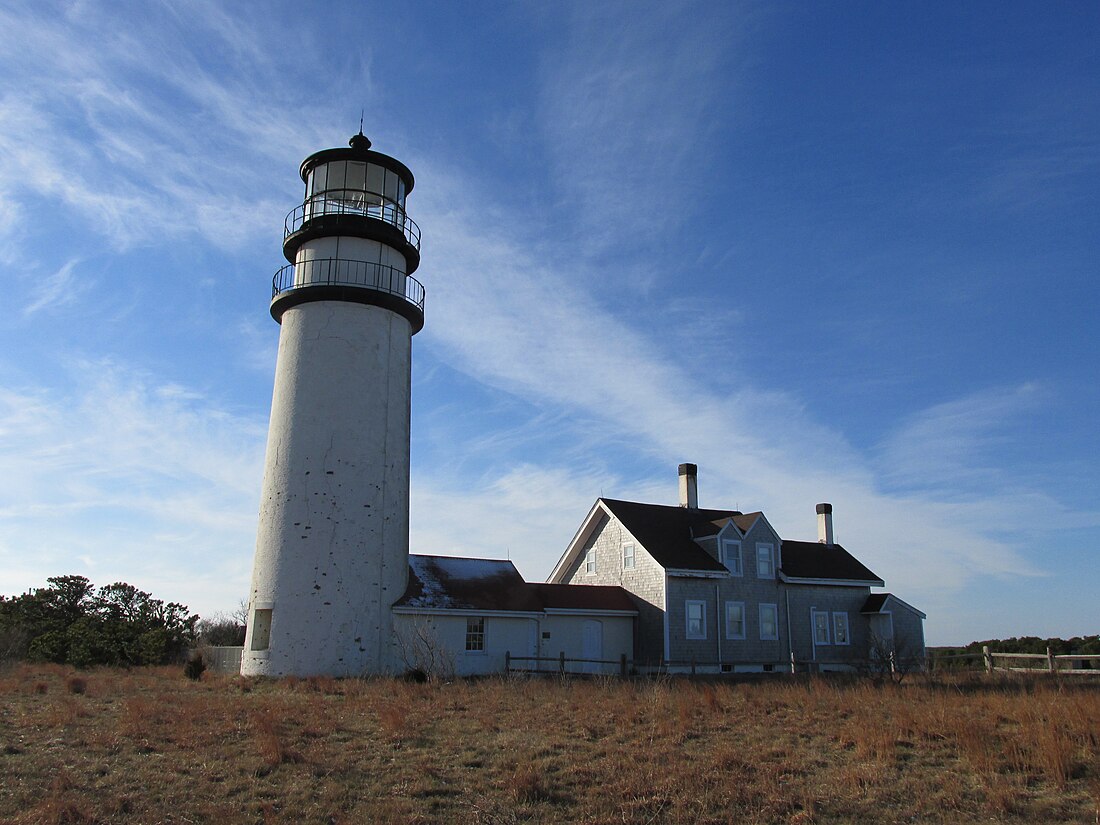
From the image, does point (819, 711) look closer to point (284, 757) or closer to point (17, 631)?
point (284, 757)

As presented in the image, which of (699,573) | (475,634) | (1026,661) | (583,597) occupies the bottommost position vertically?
(1026,661)

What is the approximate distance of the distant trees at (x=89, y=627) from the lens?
28.9m

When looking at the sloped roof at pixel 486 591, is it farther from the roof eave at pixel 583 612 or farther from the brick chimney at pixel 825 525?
the brick chimney at pixel 825 525

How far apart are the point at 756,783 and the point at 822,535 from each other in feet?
93.7

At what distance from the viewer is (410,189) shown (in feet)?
88.2

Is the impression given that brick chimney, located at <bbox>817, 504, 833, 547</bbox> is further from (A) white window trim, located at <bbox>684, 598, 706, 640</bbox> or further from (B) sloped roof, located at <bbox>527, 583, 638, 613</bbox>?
(B) sloped roof, located at <bbox>527, 583, 638, 613</bbox>

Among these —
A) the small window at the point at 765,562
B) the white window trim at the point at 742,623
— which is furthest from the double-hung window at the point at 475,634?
the small window at the point at 765,562

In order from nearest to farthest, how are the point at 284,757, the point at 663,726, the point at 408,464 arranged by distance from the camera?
the point at 284,757
the point at 663,726
the point at 408,464

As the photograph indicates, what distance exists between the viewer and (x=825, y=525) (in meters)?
37.4

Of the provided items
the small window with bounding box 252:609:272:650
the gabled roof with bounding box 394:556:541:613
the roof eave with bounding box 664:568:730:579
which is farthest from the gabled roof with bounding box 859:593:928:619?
the small window with bounding box 252:609:272:650

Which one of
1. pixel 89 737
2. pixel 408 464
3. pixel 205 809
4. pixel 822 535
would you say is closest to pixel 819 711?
pixel 205 809

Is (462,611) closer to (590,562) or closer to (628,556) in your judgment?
(628,556)

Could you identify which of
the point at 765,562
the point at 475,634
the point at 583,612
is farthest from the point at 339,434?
the point at 765,562

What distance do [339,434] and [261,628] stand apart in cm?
565
